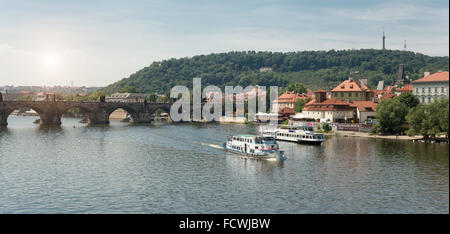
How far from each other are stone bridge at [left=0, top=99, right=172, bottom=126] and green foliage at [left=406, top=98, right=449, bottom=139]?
106 m

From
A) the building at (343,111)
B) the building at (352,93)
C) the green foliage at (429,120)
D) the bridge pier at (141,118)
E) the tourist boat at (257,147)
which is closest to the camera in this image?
the tourist boat at (257,147)

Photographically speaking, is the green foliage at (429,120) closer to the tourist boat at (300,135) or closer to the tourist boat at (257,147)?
the tourist boat at (300,135)

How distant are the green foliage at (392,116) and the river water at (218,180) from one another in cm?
1427

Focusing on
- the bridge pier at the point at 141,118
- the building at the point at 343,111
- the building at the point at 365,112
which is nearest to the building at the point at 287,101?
the building at the point at 343,111

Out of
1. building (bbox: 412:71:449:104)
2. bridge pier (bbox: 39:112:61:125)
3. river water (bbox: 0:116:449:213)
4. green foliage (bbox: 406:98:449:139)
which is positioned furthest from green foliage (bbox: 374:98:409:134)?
bridge pier (bbox: 39:112:61:125)

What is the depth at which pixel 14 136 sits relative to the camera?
109688 mm

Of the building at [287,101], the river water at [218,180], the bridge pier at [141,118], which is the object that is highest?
the building at [287,101]

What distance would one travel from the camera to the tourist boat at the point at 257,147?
71.5 metres

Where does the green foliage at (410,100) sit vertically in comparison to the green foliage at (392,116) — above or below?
above

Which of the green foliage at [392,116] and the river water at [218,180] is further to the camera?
the green foliage at [392,116]

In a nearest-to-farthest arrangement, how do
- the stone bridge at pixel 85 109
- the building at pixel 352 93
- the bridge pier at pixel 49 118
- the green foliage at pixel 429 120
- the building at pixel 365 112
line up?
the green foliage at pixel 429 120 < the building at pixel 365 112 < the building at pixel 352 93 < the stone bridge at pixel 85 109 < the bridge pier at pixel 49 118

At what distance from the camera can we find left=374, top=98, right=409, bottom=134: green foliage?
102312 mm

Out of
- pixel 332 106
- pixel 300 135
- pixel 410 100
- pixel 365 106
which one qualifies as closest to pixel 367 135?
pixel 410 100
